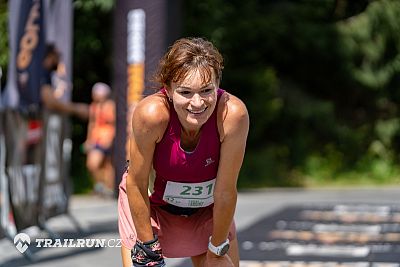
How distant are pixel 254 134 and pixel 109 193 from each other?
22.9 ft

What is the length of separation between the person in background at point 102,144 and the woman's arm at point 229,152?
29.4ft

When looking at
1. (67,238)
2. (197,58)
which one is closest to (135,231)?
(197,58)

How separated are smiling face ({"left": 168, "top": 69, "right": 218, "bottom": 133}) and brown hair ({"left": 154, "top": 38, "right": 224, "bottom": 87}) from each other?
0.07ft

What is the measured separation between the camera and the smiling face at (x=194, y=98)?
361 cm

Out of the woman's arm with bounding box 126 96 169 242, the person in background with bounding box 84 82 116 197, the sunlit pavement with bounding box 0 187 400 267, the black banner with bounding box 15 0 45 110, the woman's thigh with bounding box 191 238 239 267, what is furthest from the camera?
the person in background with bounding box 84 82 116 197

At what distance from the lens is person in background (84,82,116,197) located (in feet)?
42.0

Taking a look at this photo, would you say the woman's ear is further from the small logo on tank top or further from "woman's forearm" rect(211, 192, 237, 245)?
"woman's forearm" rect(211, 192, 237, 245)

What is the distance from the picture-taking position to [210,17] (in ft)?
56.9

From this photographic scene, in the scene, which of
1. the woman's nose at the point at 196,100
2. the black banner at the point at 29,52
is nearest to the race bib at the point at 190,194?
the woman's nose at the point at 196,100

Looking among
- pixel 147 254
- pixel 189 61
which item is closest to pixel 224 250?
pixel 147 254

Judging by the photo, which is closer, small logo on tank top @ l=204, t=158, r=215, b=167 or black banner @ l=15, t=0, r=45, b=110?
small logo on tank top @ l=204, t=158, r=215, b=167

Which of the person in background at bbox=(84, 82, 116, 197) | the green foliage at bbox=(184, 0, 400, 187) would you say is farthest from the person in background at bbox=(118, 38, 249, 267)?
the green foliage at bbox=(184, 0, 400, 187)

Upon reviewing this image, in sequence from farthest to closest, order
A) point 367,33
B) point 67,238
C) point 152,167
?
point 367,33
point 67,238
point 152,167

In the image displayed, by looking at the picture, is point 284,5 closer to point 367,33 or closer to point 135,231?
point 367,33
